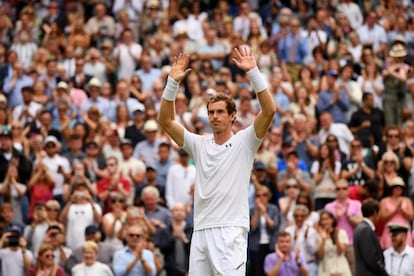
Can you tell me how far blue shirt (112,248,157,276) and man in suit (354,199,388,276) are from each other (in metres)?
3.42

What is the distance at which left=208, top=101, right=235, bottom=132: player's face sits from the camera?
1178 centimetres

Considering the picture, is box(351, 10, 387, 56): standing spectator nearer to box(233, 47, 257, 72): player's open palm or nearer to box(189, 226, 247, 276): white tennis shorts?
box(233, 47, 257, 72): player's open palm

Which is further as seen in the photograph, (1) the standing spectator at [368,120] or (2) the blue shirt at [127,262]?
(1) the standing spectator at [368,120]

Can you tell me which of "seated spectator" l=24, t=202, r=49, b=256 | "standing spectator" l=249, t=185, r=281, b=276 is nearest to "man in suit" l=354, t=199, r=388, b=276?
"standing spectator" l=249, t=185, r=281, b=276

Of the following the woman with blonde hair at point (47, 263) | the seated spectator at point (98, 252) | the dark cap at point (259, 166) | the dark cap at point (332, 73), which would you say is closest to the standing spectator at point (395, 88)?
the dark cap at point (332, 73)

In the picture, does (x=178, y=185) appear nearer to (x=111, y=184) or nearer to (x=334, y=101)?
(x=111, y=184)

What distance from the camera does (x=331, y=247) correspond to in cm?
1830

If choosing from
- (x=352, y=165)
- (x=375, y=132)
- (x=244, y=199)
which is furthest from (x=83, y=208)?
(x=244, y=199)

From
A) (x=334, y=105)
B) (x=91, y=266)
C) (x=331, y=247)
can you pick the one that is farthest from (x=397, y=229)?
(x=334, y=105)

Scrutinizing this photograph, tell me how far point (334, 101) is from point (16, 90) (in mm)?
5811

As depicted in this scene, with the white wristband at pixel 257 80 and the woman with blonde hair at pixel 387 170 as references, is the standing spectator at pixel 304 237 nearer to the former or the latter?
the woman with blonde hair at pixel 387 170

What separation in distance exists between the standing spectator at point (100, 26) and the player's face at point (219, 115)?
16093 millimetres

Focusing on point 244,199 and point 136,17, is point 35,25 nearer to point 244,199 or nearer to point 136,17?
point 136,17

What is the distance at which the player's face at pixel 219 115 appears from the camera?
11781mm
